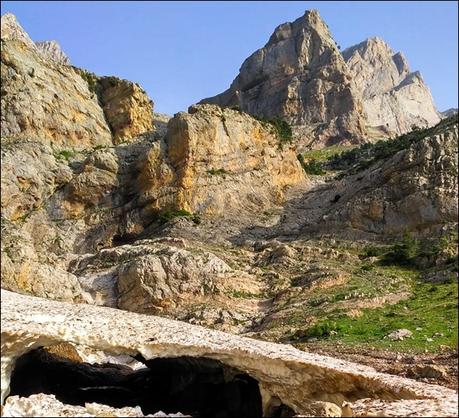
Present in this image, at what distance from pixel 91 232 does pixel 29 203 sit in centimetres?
643

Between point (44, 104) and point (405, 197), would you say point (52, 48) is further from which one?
point (405, 197)

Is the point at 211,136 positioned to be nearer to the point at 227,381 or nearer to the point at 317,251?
the point at 317,251

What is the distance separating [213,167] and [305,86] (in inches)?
2761

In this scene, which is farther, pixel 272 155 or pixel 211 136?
pixel 272 155

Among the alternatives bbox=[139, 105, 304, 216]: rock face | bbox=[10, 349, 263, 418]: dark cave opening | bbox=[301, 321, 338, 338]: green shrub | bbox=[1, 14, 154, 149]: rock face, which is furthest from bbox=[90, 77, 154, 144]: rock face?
bbox=[301, 321, 338, 338]: green shrub

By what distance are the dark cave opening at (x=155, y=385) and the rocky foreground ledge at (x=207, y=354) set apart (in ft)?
9.31

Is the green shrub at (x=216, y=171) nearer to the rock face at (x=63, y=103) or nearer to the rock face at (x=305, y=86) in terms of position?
the rock face at (x=63, y=103)

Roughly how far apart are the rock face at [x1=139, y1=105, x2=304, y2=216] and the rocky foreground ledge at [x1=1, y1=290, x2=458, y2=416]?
36852 mm

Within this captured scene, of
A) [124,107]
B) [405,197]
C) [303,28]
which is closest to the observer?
[405,197]

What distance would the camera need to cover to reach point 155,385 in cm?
2725

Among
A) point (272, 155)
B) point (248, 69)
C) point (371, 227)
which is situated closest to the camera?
point (371, 227)

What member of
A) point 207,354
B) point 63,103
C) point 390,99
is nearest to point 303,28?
point 390,99

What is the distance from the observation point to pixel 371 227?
47906 mm

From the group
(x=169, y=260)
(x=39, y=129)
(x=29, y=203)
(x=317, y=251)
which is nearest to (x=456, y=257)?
(x=317, y=251)
